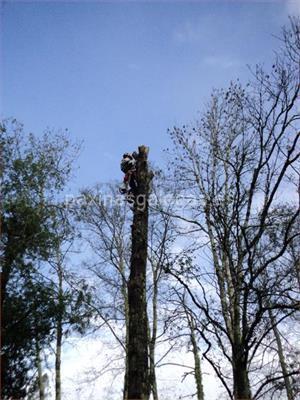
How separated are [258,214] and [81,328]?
6.46 metres

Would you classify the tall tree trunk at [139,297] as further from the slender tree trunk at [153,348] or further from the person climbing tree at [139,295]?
the slender tree trunk at [153,348]

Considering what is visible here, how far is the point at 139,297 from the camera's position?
16.0 feet

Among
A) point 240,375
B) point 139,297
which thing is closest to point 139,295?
point 139,297

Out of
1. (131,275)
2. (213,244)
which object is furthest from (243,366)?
(213,244)

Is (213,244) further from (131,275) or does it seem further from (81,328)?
(81,328)

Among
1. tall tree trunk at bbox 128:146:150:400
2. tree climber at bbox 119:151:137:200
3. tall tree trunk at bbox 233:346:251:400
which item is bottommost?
tall tree trunk at bbox 233:346:251:400

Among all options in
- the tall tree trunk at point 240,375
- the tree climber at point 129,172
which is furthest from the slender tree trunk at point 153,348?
the tall tree trunk at point 240,375

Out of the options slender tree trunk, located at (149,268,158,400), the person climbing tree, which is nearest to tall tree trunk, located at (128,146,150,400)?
the person climbing tree

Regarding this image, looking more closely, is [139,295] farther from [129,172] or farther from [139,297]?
[129,172]

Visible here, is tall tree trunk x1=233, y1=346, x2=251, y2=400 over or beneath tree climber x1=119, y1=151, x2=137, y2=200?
beneath

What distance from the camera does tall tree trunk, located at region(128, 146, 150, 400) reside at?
4.33m

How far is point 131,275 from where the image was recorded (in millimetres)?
5043

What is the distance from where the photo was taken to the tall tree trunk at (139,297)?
4.33 m

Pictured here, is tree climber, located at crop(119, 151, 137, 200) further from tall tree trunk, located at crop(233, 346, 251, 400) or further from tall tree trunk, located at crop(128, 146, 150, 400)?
tall tree trunk, located at crop(233, 346, 251, 400)
